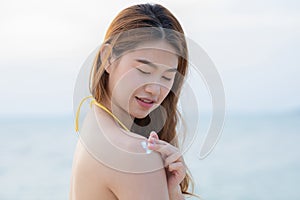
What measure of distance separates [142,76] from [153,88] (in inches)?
1.9

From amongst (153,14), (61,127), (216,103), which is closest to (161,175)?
(216,103)

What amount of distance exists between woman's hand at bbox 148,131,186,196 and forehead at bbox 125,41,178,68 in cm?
20

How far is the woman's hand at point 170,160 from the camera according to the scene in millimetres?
1308

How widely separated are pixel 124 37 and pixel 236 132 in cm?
1748

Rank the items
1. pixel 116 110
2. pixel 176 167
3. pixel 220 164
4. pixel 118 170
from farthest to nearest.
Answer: pixel 220 164 → pixel 116 110 → pixel 176 167 → pixel 118 170

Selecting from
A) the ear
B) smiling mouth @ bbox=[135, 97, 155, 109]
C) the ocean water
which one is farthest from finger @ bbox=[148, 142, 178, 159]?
the ocean water

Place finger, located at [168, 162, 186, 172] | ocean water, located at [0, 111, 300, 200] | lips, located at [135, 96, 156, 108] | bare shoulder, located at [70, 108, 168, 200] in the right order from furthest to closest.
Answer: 1. ocean water, located at [0, 111, 300, 200]
2. lips, located at [135, 96, 156, 108]
3. finger, located at [168, 162, 186, 172]
4. bare shoulder, located at [70, 108, 168, 200]

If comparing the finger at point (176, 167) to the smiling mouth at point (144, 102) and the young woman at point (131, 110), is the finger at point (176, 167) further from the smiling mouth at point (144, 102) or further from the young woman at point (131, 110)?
the smiling mouth at point (144, 102)

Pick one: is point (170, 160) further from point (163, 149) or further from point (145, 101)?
point (145, 101)

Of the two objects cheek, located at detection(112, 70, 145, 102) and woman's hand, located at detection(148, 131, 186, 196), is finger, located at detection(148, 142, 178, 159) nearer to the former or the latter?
woman's hand, located at detection(148, 131, 186, 196)

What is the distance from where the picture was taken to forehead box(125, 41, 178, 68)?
1386mm

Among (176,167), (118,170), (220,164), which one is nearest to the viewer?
(118,170)

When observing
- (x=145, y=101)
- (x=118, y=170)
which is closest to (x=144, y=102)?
(x=145, y=101)

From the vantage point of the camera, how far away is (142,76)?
4.57 feet
